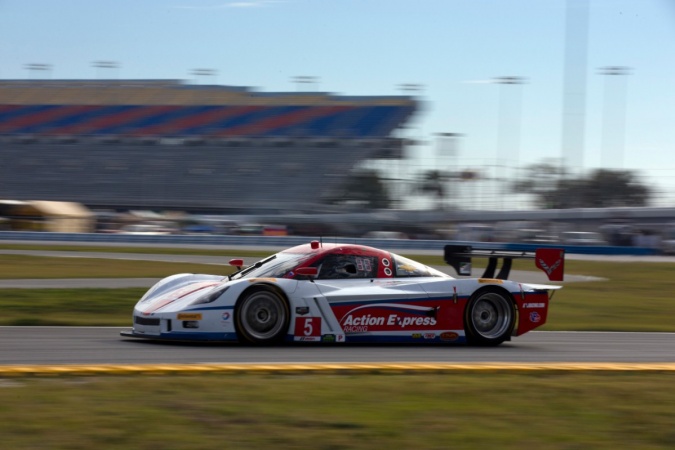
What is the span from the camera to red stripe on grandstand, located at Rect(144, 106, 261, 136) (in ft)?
164

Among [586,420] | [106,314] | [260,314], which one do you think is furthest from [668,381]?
[106,314]

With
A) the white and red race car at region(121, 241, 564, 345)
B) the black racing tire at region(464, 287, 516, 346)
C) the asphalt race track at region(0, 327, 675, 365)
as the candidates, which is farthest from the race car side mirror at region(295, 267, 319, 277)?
the black racing tire at region(464, 287, 516, 346)

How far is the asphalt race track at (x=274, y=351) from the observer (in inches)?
305

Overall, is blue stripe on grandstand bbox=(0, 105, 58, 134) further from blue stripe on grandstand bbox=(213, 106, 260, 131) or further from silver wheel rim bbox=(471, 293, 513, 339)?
silver wheel rim bbox=(471, 293, 513, 339)

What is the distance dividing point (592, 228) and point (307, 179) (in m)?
15.3

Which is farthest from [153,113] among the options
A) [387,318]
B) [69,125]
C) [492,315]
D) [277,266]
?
[387,318]

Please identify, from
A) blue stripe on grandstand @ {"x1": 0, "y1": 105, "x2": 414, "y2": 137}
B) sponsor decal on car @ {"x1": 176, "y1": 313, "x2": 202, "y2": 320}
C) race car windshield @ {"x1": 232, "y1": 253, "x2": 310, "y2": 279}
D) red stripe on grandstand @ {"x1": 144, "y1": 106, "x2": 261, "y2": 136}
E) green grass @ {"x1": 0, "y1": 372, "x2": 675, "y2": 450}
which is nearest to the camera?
green grass @ {"x1": 0, "y1": 372, "x2": 675, "y2": 450}

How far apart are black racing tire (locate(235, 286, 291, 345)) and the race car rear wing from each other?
2419mm

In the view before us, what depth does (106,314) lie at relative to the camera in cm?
1260

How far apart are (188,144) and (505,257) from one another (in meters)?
40.2

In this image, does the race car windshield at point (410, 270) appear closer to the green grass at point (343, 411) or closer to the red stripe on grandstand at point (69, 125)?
the green grass at point (343, 411)

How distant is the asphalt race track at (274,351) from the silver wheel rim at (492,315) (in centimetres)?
21

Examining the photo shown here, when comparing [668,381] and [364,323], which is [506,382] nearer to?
[668,381]

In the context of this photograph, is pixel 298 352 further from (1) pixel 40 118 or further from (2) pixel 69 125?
(1) pixel 40 118
